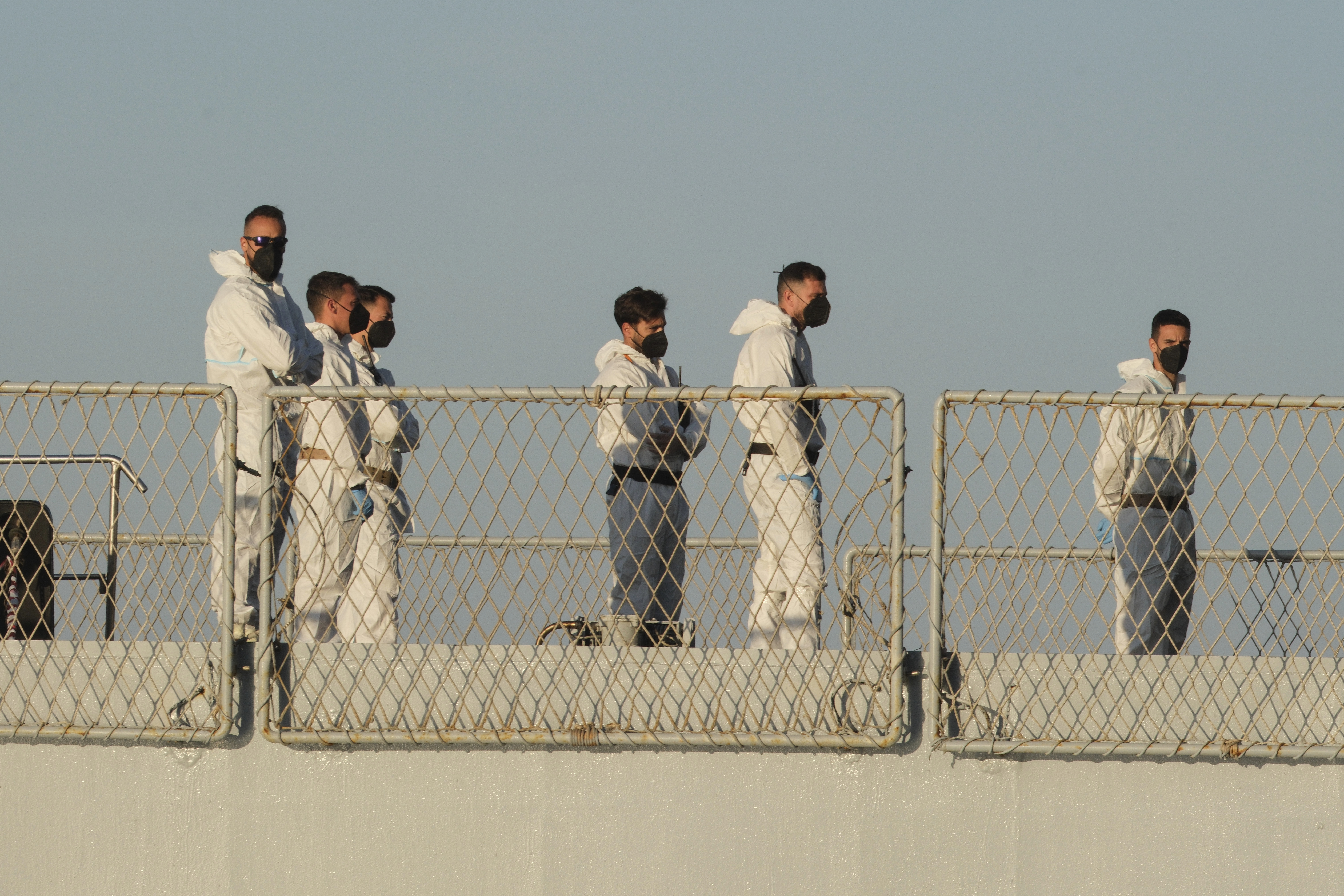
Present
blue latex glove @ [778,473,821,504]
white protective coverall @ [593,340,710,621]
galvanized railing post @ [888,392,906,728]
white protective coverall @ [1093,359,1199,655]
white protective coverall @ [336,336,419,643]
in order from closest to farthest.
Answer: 1. galvanized railing post @ [888,392,906,728]
2. white protective coverall @ [1093,359,1199,655]
3. blue latex glove @ [778,473,821,504]
4. white protective coverall @ [593,340,710,621]
5. white protective coverall @ [336,336,419,643]

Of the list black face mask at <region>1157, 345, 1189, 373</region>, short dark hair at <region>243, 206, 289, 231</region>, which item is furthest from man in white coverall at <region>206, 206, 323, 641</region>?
black face mask at <region>1157, 345, 1189, 373</region>

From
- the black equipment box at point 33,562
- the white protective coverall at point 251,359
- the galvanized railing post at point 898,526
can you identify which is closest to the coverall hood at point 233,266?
the white protective coverall at point 251,359

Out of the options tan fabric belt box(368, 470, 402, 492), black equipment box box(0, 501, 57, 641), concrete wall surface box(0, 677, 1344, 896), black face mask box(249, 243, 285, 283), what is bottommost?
concrete wall surface box(0, 677, 1344, 896)

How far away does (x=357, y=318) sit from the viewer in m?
7.21

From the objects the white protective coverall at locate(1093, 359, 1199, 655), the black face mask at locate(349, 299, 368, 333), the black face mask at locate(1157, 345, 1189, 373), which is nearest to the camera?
the white protective coverall at locate(1093, 359, 1199, 655)

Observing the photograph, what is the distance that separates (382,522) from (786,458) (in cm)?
186

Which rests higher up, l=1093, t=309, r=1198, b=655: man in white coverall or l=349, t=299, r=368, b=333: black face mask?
l=349, t=299, r=368, b=333: black face mask

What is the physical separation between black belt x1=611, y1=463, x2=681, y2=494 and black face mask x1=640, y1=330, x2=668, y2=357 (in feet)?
1.75

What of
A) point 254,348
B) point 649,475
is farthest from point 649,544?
point 254,348

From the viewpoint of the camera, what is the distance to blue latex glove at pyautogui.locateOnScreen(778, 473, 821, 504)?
597cm

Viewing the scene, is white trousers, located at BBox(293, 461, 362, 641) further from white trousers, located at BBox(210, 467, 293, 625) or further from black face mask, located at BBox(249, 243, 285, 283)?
black face mask, located at BBox(249, 243, 285, 283)

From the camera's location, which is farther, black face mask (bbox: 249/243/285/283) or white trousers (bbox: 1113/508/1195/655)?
black face mask (bbox: 249/243/285/283)

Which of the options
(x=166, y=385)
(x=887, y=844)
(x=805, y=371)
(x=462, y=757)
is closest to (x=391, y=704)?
(x=462, y=757)

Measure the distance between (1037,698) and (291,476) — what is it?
314cm
